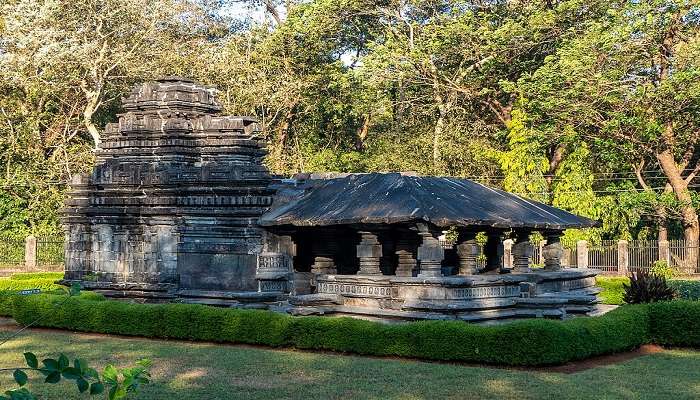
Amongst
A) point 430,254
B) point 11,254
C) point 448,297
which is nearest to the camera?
point 448,297

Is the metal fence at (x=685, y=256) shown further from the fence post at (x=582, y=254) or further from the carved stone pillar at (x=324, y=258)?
the carved stone pillar at (x=324, y=258)

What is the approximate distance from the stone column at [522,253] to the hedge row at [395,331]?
3388mm

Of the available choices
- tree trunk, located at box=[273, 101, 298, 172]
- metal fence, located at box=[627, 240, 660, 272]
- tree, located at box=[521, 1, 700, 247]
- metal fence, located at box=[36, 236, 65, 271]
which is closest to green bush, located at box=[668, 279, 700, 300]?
metal fence, located at box=[627, 240, 660, 272]

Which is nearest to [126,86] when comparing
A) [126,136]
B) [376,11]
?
[376,11]

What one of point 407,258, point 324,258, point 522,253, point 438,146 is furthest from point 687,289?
point 438,146

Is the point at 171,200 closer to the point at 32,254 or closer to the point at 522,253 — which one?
the point at 522,253

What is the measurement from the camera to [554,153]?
3641 centimetres

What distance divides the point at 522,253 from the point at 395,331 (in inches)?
224

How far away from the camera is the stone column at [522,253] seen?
18.7 meters

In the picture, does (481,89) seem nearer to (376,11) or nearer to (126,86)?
(376,11)

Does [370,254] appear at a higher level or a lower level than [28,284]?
higher

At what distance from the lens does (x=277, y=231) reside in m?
18.7

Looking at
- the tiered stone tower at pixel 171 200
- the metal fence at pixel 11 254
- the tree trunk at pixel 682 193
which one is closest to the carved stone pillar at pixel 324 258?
the tiered stone tower at pixel 171 200

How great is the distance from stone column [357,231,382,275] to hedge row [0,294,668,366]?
2.58 metres
